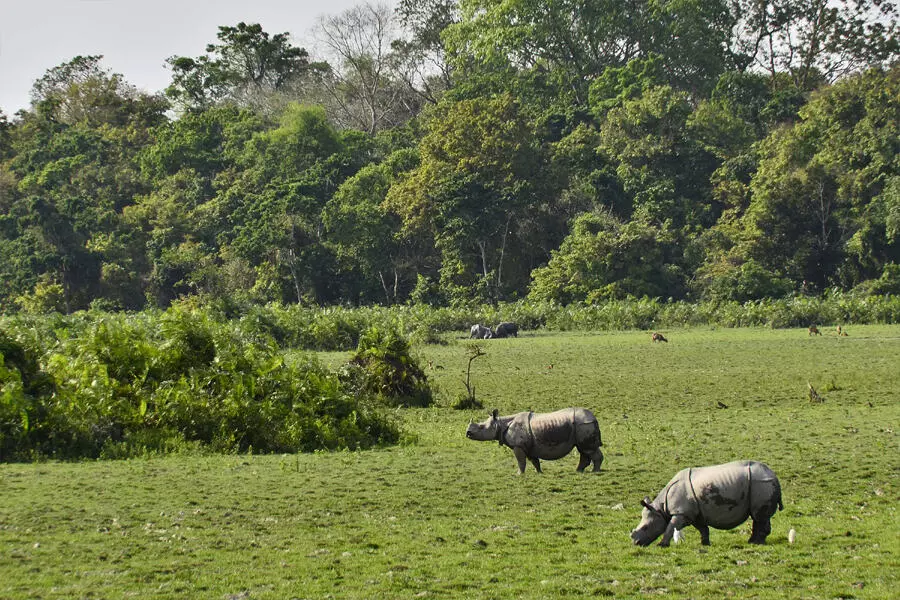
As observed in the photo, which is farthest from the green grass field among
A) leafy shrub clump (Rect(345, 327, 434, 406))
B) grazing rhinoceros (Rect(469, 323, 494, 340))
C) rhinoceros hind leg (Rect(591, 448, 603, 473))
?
grazing rhinoceros (Rect(469, 323, 494, 340))

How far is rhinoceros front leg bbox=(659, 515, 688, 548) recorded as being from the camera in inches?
346

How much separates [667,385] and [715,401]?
2.50m

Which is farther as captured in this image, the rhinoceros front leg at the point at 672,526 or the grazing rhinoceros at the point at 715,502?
the rhinoceros front leg at the point at 672,526

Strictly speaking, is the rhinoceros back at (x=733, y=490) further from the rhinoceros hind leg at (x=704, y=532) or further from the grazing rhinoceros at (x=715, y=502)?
the rhinoceros hind leg at (x=704, y=532)

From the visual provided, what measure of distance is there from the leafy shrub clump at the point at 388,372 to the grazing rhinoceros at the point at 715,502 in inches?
451

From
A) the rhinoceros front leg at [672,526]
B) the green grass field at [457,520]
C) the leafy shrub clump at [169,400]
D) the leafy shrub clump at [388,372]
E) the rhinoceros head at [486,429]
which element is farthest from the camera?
the leafy shrub clump at [388,372]

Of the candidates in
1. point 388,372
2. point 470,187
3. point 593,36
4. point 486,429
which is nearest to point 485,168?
point 470,187

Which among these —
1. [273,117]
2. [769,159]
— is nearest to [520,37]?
[273,117]

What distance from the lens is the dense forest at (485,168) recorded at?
167ft

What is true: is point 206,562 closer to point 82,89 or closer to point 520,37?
point 520,37

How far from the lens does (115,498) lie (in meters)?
11.1

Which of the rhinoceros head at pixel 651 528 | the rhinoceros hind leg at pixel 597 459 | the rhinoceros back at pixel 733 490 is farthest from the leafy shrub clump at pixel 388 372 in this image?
the rhinoceros back at pixel 733 490

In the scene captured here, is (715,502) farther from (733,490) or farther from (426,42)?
(426,42)

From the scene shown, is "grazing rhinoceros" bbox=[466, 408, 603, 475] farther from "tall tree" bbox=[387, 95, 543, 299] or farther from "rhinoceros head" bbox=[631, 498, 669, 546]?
"tall tree" bbox=[387, 95, 543, 299]
